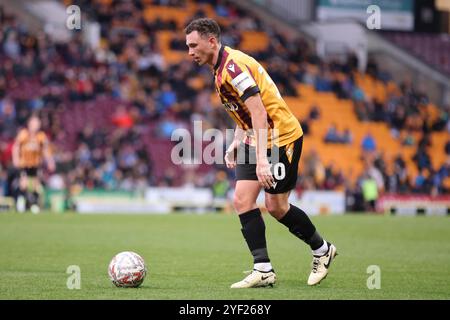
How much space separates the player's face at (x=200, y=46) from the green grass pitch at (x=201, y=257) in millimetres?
2228

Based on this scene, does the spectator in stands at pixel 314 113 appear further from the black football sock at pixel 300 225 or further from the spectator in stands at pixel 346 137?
the black football sock at pixel 300 225

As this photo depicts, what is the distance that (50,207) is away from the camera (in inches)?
1053

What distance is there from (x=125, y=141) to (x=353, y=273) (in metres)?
20.3

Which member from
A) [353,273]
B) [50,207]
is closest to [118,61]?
[50,207]

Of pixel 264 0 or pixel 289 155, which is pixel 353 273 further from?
pixel 264 0

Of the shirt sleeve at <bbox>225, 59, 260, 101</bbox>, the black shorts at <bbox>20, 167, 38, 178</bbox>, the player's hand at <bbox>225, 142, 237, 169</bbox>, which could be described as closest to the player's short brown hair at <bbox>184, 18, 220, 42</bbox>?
the shirt sleeve at <bbox>225, 59, 260, 101</bbox>

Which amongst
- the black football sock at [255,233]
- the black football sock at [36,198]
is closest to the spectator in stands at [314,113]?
the black football sock at [36,198]

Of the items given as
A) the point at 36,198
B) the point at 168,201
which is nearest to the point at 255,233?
the point at 36,198

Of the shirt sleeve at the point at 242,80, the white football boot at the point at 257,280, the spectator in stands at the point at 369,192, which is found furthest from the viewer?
the spectator in stands at the point at 369,192

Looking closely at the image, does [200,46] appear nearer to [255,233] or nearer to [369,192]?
[255,233]

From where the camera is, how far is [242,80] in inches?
337

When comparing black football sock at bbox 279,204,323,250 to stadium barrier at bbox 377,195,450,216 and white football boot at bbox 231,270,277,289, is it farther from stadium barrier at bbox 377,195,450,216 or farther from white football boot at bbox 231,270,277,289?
stadium barrier at bbox 377,195,450,216

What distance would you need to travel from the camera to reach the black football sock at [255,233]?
8.94m
